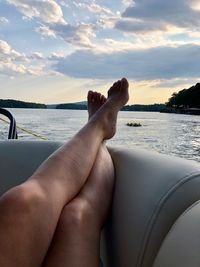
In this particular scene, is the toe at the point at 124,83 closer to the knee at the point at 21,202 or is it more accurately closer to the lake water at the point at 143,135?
the lake water at the point at 143,135

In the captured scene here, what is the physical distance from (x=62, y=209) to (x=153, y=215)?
8.0 inches

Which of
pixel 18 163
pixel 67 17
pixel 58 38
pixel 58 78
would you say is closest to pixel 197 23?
pixel 58 78

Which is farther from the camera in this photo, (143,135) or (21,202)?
(143,135)

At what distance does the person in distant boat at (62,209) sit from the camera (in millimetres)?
718

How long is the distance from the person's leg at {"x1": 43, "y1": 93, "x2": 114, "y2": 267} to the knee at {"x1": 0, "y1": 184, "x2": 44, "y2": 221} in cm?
8

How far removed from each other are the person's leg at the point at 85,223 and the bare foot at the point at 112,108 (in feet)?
0.50

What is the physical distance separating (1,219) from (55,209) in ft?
0.42

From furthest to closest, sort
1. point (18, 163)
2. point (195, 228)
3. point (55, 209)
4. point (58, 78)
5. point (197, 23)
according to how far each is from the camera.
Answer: point (197, 23), point (58, 78), point (18, 163), point (55, 209), point (195, 228)

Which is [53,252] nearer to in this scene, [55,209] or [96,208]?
[55,209]

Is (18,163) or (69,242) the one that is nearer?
(69,242)

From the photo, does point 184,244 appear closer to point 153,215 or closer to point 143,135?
point 153,215

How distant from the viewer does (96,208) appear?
946 millimetres

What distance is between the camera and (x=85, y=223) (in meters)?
0.88

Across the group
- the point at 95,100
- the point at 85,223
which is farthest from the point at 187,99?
the point at 85,223
